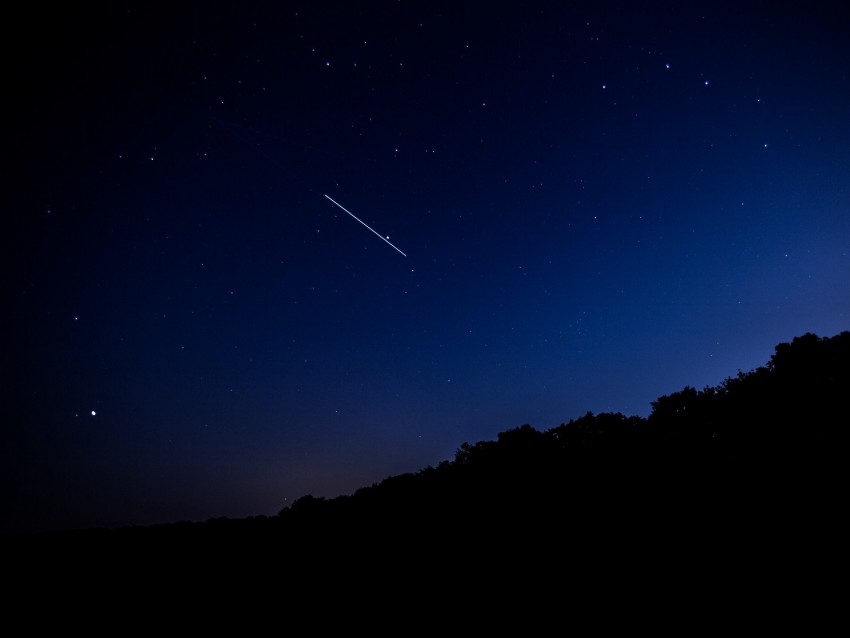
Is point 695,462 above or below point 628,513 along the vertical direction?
above

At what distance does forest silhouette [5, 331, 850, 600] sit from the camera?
8.30 m

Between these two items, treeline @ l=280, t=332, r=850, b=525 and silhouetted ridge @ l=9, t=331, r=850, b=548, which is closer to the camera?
silhouetted ridge @ l=9, t=331, r=850, b=548

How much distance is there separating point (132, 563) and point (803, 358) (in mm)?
23110

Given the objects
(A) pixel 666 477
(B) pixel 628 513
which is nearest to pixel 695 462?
(A) pixel 666 477

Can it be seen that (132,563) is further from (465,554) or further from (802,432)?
(802,432)

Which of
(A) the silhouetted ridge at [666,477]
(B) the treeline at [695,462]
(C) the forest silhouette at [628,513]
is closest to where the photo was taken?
(C) the forest silhouette at [628,513]

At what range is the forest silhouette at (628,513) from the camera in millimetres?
8305

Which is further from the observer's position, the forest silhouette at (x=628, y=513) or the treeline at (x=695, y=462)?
the treeline at (x=695, y=462)

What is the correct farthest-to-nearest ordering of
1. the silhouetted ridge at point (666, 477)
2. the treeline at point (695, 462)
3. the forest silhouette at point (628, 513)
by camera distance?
1. the treeline at point (695, 462)
2. the silhouetted ridge at point (666, 477)
3. the forest silhouette at point (628, 513)

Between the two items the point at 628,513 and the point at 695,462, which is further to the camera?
the point at 695,462

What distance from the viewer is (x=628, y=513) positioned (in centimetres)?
1028

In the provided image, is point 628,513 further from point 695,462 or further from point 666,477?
point 695,462

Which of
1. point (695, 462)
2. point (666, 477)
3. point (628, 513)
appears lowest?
point (628, 513)

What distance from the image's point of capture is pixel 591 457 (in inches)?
629
